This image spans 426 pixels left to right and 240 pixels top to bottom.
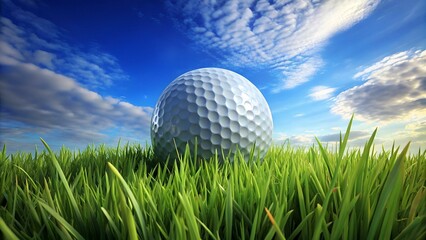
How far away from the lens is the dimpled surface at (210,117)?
3006 mm

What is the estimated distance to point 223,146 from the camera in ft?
10.1

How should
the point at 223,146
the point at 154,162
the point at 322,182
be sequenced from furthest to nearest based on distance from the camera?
the point at 154,162 → the point at 223,146 → the point at 322,182

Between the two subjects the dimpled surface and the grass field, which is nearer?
the grass field

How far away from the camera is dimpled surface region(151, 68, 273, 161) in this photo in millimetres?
3006

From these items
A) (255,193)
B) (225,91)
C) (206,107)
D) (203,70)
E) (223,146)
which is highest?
(203,70)

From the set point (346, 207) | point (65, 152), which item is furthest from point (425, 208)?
point (65, 152)

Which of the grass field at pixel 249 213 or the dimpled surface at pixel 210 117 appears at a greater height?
the dimpled surface at pixel 210 117

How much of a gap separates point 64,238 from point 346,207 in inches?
38.8

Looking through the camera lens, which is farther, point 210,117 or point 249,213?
point 210,117

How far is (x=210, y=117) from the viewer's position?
3.06m

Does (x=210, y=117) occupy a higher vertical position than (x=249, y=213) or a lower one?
higher

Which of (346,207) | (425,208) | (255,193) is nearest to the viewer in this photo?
(346,207)

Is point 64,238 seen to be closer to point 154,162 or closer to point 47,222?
point 47,222

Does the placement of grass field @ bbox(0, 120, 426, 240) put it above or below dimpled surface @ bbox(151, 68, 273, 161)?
below
